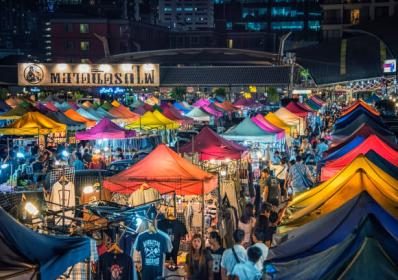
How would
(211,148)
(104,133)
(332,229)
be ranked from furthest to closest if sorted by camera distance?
(104,133) → (211,148) → (332,229)

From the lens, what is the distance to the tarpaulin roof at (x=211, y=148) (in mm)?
16547

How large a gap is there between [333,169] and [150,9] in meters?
170

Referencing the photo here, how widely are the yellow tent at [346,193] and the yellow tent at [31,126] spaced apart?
1294 centimetres

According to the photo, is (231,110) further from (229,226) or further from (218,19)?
(218,19)

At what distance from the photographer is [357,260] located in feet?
19.7

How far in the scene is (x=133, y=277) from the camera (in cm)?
888

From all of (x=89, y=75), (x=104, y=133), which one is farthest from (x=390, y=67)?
(x=104, y=133)

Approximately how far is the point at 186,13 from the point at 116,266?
188 metres

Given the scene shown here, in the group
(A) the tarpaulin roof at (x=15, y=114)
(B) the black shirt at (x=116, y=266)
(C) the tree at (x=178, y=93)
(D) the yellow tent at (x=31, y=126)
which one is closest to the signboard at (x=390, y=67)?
(C) the tree at (x=178, y=93)

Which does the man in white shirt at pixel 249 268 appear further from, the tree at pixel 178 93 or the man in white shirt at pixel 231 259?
the tree at pixel 178 93

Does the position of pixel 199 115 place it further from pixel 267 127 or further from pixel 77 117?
pixel 267 127

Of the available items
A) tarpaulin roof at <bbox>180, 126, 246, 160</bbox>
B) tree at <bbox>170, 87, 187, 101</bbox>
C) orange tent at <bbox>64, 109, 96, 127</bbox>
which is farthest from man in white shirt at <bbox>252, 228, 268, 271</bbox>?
tree at <bbox>170, 87, 187, 101</bbox>

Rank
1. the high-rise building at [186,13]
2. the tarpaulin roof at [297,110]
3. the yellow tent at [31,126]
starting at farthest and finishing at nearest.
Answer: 1. the high-rise building at [186,13]
2. the tarpaulin roof at [297,110]
3. the yellow tent at [31,126]

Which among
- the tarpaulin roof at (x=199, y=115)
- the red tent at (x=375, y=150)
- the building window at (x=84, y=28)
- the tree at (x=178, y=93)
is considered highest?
the building window at (x=84, y=28)
